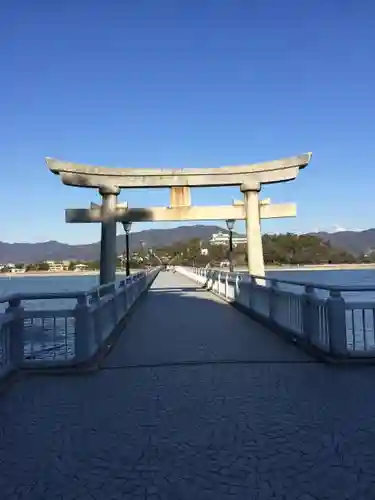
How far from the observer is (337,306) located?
7.74m

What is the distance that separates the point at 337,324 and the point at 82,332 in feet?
11.1

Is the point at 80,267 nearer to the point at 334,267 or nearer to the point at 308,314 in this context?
the point at 334,267

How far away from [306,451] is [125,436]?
4.63 ft

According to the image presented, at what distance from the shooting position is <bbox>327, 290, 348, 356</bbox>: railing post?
7711mm

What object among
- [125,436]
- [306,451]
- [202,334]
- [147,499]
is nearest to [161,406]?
[125,436]

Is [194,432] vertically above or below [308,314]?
below

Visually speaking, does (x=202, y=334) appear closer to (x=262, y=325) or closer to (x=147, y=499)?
(x=262, y=325)

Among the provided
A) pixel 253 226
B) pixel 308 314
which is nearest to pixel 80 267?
pixel 253 226

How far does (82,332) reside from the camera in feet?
26.1

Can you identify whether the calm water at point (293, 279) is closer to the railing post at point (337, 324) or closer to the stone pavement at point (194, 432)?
the railing post at point (337, 324)

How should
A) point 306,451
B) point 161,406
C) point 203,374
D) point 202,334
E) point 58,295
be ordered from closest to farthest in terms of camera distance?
point 306,451 → point 161,406 → point 203,374 → point 58,295 → point 202,334

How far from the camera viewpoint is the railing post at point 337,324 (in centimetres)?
771

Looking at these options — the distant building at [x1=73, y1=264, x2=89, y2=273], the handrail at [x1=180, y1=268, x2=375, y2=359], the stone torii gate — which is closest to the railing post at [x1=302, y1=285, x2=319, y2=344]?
the handrail at [x1=180, y1=268, x2=375, y2=359]

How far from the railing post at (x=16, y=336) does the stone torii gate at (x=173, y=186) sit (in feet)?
53.6
